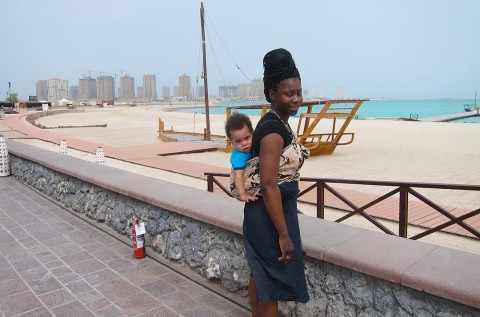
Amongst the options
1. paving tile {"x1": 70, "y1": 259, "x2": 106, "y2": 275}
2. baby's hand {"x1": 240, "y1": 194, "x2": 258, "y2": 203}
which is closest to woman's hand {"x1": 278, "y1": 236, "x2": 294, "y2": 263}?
baby's hand {"x1": 240, "y1": 194, "x2": 258, "y2": 203}

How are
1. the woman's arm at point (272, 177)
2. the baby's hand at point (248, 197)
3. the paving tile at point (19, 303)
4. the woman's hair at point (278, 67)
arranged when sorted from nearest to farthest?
1. the woman's arm at point (272, 177)
2. the woman's hair at point (278, 67)
3. the baby's hand at point (248, 197)
4. the paving tile at point (19, 303)

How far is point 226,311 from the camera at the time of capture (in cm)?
346

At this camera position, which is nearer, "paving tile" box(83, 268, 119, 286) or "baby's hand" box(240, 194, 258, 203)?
"baby's hand" box(240, 194, 258, 203)

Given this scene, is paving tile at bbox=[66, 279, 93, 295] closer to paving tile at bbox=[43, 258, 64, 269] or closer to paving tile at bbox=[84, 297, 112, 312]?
paving tile at bbox=[84, 297, 112, 312]

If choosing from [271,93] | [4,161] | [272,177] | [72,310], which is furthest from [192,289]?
[4,161]

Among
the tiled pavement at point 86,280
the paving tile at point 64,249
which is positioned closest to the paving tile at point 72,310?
the tiled pavement at point 86,280

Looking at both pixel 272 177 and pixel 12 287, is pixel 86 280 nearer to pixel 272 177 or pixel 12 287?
pixel 12 287

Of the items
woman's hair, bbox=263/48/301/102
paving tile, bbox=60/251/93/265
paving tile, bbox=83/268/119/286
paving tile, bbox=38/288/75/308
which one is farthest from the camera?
paving tile, bbox=60/251/93/265

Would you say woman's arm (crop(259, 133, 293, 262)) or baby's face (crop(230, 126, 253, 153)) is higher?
baby's face (crop(230, 126, 253, 153))

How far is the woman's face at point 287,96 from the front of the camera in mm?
2279

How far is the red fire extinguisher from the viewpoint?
177 inches

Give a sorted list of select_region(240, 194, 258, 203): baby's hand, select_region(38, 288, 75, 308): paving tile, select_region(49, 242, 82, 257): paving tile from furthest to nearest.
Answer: select_region(49, 242, 82, 257): paving tile, select_region(38, 288, 75, 308): paving tile, select_region(240, 194, 258, 203): baby's hand

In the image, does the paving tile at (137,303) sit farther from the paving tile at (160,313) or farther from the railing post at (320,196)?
the railing post at (320,196)

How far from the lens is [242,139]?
8.05 ft
